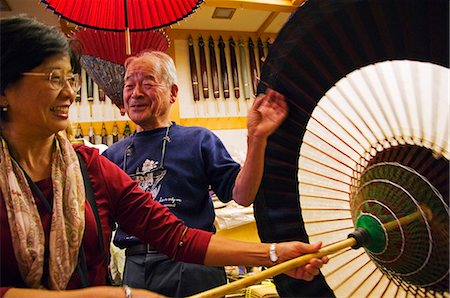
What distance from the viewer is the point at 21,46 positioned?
0.83 metres

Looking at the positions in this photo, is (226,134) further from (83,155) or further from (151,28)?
(83,155)

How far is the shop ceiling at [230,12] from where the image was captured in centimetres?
277

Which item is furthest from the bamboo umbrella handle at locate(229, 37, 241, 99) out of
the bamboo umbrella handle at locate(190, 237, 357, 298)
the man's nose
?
the bamboo umbrella handle at locate(190, 237, 357, 298)

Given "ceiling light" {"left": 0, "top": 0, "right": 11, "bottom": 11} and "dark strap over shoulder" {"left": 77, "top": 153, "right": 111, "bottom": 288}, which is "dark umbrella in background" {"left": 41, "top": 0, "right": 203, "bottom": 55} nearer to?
"dark strap over shoulder" {"left": 77, "top": 153, "right": 111, "bottom": 288}

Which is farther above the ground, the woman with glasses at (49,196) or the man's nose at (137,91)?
the man's nose at (137,91)

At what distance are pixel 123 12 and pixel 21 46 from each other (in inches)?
34.2

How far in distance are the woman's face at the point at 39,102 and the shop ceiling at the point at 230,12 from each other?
1.84 m

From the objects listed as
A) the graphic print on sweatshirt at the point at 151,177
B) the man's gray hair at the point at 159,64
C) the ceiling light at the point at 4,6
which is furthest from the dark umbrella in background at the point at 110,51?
the ceiling light at the point at 4,6

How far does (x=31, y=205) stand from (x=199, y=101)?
99.1 inches

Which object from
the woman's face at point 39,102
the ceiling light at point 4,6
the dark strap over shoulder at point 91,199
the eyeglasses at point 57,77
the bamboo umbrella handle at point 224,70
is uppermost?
the ceiling light at point 4,6

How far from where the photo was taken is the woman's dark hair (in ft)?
2.72

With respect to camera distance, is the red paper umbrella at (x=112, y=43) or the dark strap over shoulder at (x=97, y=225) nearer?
the dark strap over shoulder at (x=97, y=225)

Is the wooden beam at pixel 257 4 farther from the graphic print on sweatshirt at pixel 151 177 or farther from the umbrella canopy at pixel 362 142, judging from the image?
the umbrella canopy at pixel 362 142

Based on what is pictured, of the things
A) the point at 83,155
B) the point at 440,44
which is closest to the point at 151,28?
the point at 83,155
